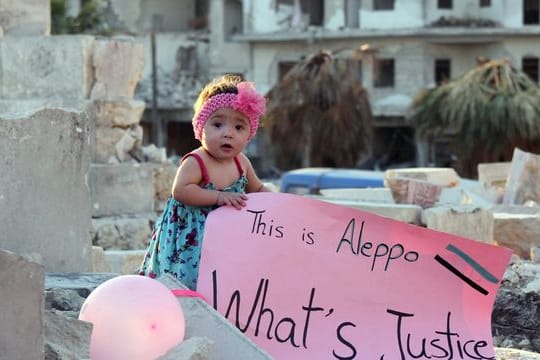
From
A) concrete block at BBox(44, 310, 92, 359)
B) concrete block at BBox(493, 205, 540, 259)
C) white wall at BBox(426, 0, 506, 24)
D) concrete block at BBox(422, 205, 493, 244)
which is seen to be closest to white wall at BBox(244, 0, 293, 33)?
white wall at BBox(426, 0, 506, 24)

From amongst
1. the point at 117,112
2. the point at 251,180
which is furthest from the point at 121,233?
the point at 251,180

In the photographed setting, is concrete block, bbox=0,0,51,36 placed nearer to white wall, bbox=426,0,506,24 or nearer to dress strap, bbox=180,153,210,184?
dress strap, bbox=180,153,210,184

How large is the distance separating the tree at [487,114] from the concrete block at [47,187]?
28030 mm

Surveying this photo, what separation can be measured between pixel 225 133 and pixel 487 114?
2872 cm

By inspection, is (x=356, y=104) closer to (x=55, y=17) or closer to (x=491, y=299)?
Result: (x=55, y=17)

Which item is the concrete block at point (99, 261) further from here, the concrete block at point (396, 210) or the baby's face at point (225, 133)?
the concrete block at point (396, 210)

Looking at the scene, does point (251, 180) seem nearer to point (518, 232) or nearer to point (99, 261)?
point (99, 261)

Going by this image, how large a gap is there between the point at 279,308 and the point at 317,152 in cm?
3193

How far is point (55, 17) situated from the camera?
33188 mm

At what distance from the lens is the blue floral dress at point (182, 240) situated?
6.05 metres

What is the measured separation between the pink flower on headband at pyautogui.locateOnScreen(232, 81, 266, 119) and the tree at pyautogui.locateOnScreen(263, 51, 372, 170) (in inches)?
1210

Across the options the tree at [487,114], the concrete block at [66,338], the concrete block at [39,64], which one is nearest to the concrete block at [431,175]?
the concrete block at [39,64]

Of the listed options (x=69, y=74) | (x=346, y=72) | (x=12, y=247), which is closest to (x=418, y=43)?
(x=346, y=72)

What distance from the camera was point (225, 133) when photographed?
20.0 feet
